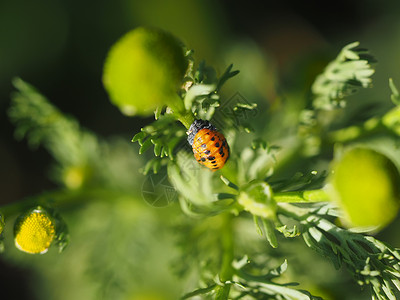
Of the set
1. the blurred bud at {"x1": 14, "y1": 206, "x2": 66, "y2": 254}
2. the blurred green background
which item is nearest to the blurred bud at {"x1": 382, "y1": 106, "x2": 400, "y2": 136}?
the blurred bud at {"x1": 14, "y1": 206, "x2": 66, "y2": 254}

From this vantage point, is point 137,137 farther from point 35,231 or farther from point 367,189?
point 367,189

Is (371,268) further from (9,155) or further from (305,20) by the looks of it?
(9,155)

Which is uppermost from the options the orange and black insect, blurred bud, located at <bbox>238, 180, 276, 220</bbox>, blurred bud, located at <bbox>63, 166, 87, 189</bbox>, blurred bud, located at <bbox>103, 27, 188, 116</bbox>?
blurred bud, located at <bbox>103, 27, 188, 116</bbox>

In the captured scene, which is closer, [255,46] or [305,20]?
[255,46]

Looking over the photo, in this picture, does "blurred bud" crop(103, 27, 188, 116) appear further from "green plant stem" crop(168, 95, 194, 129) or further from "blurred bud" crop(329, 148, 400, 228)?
"blurred bud" crop(329, 148, 400, 228)

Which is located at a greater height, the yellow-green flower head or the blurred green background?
the yellow-green flower head

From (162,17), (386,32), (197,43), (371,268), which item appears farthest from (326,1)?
(371,268)
